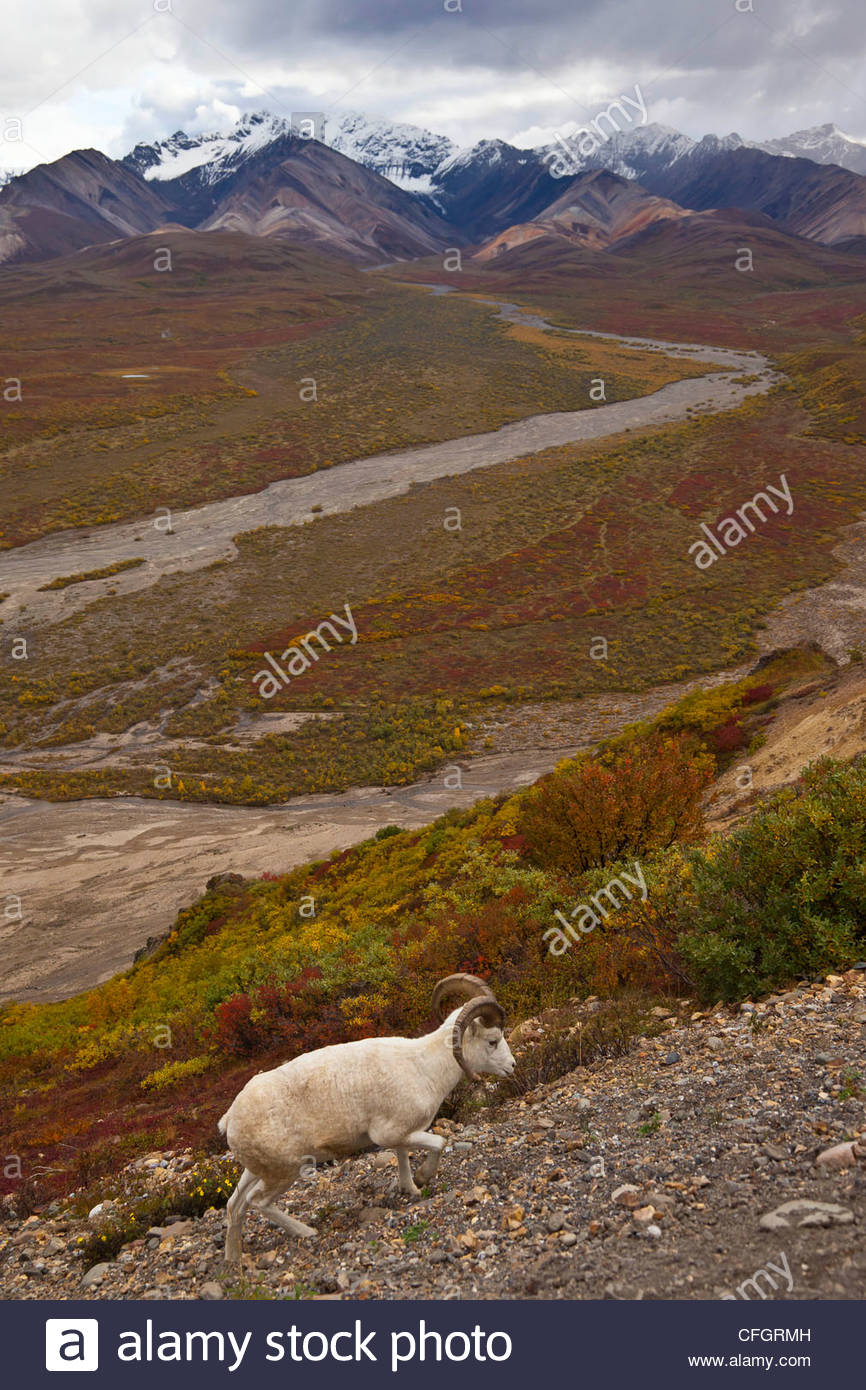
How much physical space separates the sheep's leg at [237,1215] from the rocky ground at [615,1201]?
0.15 m

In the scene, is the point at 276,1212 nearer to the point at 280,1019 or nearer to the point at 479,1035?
the point at 479,1035

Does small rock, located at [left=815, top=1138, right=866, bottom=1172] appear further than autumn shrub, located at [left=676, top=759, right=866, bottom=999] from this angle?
No

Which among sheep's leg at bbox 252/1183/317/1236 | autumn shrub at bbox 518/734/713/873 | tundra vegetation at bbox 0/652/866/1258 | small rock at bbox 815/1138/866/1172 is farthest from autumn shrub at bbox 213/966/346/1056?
small rock at bbox 815/1138/866/1172

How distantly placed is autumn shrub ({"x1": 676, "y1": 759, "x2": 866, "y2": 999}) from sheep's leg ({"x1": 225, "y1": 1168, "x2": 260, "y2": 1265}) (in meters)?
4.83

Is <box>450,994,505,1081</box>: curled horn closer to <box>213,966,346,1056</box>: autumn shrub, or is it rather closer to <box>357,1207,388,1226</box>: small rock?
<box>357,1207,388,1226</box>: small rock

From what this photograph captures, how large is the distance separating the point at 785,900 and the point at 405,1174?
4.58 metres

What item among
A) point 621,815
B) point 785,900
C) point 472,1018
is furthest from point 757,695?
point 472,1018

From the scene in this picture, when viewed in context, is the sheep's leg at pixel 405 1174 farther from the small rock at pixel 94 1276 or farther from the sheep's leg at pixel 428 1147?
the small rock at pixel 94 1276

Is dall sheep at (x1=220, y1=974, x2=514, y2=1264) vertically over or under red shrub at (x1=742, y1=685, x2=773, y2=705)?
under

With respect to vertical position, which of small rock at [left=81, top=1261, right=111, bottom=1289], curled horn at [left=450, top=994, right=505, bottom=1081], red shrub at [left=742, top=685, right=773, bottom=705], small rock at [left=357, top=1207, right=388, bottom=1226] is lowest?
small rock at [left=81, top=1261, right=111, bottom=1289]

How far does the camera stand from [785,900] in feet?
27.8

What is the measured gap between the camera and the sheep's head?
7078 millimetres

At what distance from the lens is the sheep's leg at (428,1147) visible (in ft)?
22.4

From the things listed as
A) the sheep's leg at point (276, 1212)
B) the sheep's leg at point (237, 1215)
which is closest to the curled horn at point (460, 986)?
the sheep's leg at point (276, 1212)
